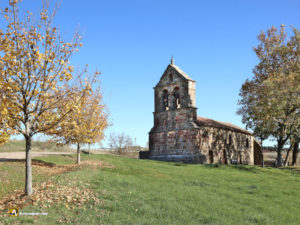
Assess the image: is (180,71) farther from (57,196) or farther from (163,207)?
(57,196)

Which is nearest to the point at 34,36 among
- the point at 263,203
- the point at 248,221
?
the point at 248,221

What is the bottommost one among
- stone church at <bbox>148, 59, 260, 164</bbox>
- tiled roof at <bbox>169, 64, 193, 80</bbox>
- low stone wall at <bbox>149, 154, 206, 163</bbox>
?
low stone wall at <bbox>149, 154, 206, 163</bbox>

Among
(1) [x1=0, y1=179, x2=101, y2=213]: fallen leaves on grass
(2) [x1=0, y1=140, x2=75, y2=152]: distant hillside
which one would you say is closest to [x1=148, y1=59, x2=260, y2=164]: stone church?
(2) [x1=0, y1=140, x2=75, y2=152]: distant hillside

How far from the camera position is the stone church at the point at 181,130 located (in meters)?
37.5

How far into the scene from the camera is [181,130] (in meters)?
38.5

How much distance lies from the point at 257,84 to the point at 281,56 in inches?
190

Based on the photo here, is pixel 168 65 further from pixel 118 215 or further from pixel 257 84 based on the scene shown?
pixel 118 215

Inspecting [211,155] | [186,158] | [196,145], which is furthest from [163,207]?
[211,155]

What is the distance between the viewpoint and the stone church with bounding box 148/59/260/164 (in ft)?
123

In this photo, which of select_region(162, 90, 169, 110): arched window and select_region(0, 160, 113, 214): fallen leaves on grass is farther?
select_region(162, 90, 169, 110): arched window

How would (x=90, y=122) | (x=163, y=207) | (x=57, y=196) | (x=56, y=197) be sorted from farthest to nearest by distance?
(x=90, y=122) < (x=57, y=196) < (x=56, y=197) < (x=163, y=207)

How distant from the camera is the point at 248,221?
36.1 ft

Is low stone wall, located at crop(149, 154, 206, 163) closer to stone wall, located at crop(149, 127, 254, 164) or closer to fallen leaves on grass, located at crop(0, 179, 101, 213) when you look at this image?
stone wall, located at crop(149, 127, 254, 164)

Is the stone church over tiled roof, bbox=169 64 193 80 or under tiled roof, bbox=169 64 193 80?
under
